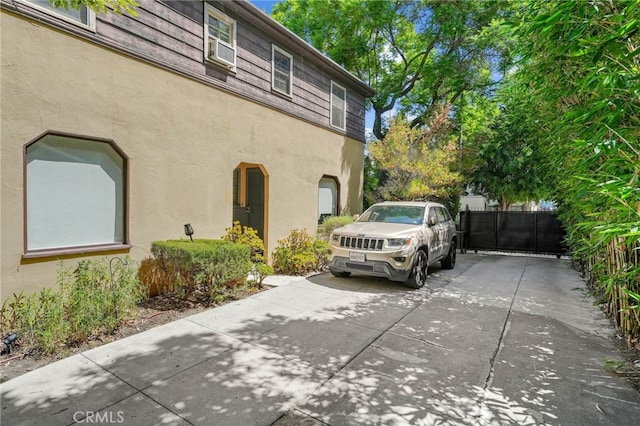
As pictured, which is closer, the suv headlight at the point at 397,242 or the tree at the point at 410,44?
the suv headlight at the point at 397,242

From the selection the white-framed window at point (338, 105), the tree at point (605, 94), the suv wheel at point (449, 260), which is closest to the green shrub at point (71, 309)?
the tree at point (605, 94)

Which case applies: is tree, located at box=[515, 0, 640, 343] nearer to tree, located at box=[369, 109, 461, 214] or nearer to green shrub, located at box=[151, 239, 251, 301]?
green shrub, located at box=[151, 239, 251, 301]

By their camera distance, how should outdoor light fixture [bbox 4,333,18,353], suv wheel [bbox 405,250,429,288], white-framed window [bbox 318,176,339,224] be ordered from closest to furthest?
outdoor light fixture [bbox 4,333,18,353] → suv wheel [bbox 405,250,429,288] → white-framed window [bbox 318,176,339,224]

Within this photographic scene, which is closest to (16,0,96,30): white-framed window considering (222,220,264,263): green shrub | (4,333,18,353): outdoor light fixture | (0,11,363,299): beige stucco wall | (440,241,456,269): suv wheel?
(0,11,363,299): beige stucco wall

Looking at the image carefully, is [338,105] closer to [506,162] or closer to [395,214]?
[395,214]

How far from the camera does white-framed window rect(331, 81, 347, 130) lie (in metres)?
10.9

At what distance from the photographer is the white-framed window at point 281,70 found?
27.3ft

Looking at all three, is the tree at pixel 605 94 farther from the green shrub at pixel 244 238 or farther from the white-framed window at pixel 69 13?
the white-framed window at pixel 69 13

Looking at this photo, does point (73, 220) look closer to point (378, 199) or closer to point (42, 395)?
point (42, 395)

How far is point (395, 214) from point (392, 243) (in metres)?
1.46

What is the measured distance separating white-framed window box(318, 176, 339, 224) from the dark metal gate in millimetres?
5472

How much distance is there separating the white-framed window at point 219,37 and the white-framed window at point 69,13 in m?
2.12

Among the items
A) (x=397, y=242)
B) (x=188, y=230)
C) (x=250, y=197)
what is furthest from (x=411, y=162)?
(x=188, y=230)

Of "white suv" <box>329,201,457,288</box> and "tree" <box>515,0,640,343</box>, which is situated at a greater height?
"tree" <box>515,0,640,343</box>
